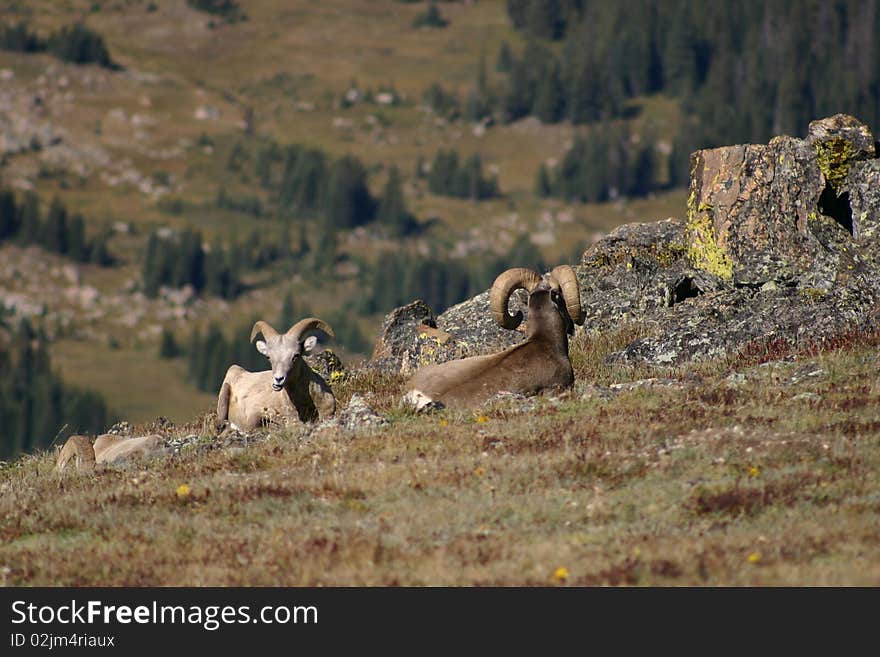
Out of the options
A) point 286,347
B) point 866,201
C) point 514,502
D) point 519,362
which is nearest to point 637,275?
point 866,201

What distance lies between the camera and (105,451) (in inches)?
960

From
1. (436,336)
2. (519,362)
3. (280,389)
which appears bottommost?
(436,336)

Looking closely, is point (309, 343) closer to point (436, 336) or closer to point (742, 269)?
point (436, 336)

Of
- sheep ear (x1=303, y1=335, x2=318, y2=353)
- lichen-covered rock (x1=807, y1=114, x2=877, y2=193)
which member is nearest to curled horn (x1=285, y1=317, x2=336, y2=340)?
sheep ear (x1=303, y1=335, x2=318, y2=353)

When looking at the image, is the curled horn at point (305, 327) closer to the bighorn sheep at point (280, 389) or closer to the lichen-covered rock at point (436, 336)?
the bighorn sheep at point (280, 389)

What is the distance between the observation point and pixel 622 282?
3316 cm

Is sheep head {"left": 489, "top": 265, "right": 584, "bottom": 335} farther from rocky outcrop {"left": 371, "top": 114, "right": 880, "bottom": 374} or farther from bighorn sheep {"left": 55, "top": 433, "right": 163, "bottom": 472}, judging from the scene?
bighorn sheep {"left": 55, "top": 433, "right": 163, "bottom": 472}

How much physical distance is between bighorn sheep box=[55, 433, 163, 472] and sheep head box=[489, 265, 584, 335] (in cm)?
668

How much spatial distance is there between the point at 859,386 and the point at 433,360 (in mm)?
12027

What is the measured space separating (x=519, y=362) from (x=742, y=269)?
828 cm

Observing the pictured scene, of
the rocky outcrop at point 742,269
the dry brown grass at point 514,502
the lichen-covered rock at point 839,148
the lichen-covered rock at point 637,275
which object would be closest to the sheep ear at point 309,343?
the dry brown grass at point 514,502
